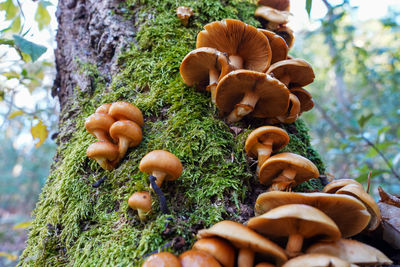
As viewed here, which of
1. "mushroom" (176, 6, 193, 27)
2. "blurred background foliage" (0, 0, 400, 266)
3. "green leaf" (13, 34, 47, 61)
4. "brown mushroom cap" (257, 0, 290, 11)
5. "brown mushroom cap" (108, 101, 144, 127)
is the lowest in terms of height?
"blurred background foliage" (0, 0, 400, 266)

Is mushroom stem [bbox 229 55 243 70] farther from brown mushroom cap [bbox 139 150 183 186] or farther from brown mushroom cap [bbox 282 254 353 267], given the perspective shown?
brown mushroom cap [bbox 282 254 353 267]

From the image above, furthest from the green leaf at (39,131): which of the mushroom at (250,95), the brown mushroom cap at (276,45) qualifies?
the brown mushroom cap at (276,45)

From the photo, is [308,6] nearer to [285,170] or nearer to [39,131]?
[285,170]

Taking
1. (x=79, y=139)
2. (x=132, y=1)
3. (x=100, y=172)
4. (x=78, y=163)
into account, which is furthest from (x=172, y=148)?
(x=132, y=1)

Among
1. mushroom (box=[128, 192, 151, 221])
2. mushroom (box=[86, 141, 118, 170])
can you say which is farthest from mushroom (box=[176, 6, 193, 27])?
mushroom (box=[128, 192, 151, 221])

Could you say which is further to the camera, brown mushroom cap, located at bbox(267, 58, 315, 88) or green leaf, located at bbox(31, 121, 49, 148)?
green leaf, located at bbox(31, 121, 49, 148)
